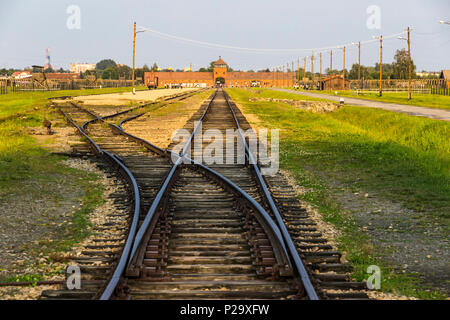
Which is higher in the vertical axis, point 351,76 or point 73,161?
point 351,76

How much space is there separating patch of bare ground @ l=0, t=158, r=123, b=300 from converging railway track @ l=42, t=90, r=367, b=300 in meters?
0.27

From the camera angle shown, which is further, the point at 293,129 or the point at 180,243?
the point at 293,129

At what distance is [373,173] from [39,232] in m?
7.96

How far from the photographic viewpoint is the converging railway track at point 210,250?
17.1ft

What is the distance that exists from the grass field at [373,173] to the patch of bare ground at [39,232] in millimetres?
3447

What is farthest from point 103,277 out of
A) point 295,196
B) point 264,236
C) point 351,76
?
point 351,76

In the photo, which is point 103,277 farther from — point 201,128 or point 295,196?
point 201,128

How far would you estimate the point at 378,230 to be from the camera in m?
7.93

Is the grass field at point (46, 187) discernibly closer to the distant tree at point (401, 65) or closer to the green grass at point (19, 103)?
the green grass at point (19, 103)

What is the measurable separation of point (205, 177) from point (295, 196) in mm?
2132

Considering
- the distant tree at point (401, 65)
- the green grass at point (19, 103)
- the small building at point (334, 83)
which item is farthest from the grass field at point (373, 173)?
the distant tree at point (401, 65)

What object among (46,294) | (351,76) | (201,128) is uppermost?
(351,76)

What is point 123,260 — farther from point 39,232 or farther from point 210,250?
point 39,232

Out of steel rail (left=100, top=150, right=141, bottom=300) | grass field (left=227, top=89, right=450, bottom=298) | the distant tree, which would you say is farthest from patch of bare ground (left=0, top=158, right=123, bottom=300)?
the distant tree
